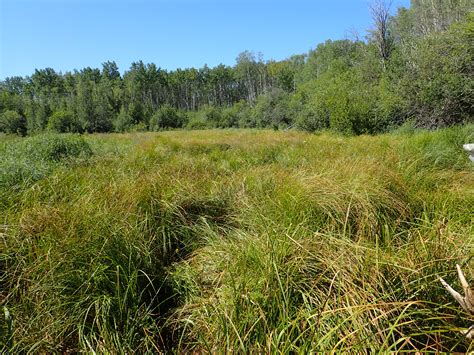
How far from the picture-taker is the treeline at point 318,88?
13180 millimetres

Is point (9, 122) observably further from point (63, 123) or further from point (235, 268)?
point (235, 268)

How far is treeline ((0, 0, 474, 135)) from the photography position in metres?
13.2

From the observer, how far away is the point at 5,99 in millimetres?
47094

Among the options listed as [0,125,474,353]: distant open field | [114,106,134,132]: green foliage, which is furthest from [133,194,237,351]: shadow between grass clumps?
[114,106,134,132]: green foliage

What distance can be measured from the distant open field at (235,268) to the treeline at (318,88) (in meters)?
13.6

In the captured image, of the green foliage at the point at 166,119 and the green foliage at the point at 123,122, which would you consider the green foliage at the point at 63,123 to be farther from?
the green foliage at the point at 166,119

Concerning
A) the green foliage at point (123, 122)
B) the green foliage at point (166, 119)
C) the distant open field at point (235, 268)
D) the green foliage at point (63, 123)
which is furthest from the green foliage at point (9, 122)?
the distant open field at point (235, 268)

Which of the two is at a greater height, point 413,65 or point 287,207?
point 413,65

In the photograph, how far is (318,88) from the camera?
2528 centimetres

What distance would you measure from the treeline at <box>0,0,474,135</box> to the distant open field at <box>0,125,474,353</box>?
534 inches

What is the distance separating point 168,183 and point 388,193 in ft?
7.89

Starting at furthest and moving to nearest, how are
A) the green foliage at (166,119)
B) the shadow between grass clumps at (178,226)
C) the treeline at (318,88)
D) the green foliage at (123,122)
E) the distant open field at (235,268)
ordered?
the green foliage at (166,119) < the green foliage at (123,122) < the treeline at (318,88) < the shadow between grass clumps at (178,226) < the distant open field at (235,268)

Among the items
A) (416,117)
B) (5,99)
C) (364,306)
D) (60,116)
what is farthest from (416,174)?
(5,99)

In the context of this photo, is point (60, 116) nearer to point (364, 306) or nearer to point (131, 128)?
point (131, 128)
